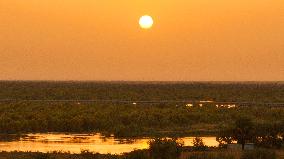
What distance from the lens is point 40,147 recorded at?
32750 millimetres

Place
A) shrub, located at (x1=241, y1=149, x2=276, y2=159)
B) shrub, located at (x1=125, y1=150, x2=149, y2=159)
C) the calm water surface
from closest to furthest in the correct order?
shrub, located at (x1=125, y1=150, x2=149, y2=159)
shrub, located at (x1=241, y1=149, x2=276, y2=159)
the calm water surface

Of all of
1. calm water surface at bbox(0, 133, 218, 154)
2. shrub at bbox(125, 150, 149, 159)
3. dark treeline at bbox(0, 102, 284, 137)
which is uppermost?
dark treeline at bbox(0, 102, 284, 137)

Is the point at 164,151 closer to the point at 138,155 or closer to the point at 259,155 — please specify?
the point at 138,155

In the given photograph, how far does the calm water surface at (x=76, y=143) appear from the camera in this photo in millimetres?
31828

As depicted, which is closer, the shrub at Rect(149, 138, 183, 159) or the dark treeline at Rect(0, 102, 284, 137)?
the shrub at Rect(149, 138, 183, 159)

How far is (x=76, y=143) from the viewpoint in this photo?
35.2m

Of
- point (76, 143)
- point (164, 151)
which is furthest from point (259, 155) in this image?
point (76, 143)

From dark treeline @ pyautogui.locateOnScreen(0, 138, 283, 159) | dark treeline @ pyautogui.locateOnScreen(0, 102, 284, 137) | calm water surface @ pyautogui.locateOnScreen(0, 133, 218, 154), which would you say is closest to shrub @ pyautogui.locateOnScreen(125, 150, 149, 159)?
dark treeline @ pyautogui.locateOnScreen(0, 138, 283, 159)

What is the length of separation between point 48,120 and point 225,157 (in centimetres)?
2480

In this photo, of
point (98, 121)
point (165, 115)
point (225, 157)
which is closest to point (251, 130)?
point (225, 157)

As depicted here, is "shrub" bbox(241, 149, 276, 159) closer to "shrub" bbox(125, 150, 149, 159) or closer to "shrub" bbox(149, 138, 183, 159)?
"shrub" bbox(149, 138, 183, 159)

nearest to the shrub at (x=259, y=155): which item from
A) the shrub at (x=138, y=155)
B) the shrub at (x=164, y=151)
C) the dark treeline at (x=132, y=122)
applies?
the shrub at (x=164, y=151)

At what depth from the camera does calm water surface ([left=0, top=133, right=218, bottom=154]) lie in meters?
31.8

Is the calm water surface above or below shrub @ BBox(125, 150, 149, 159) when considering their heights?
above
